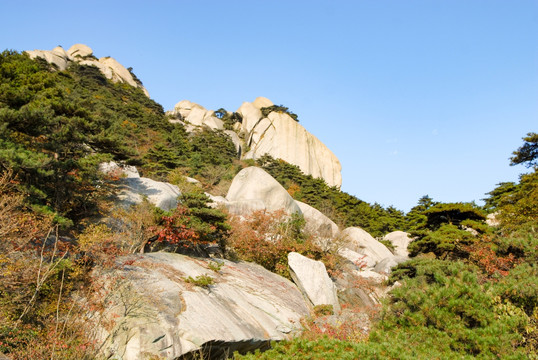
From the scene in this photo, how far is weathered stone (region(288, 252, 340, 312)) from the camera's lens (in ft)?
35.8

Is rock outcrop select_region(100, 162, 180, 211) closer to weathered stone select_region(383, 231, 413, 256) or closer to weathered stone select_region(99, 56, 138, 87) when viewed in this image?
weathered stone select_region(383, 231, 413, 256)

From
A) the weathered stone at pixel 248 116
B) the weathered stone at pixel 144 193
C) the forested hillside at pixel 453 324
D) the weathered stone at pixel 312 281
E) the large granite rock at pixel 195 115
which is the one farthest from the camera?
the weathered stone at pixel 248 116

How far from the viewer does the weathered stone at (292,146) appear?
44719mm

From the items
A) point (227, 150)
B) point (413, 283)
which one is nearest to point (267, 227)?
point (413, 283)

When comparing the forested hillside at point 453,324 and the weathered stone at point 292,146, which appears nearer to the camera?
the forested hillside at point 453,324

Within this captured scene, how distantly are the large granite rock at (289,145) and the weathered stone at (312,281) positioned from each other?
32.3m

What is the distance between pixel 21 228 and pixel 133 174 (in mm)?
8546

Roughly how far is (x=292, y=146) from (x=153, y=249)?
36.0m

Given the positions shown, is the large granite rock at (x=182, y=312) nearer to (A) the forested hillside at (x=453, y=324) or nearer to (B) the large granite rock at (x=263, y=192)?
(A) the forested hillside at (x=453, y=324)

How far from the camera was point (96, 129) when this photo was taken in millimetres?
12297

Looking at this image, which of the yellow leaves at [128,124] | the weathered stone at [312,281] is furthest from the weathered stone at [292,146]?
the weathered stone at [312,281]

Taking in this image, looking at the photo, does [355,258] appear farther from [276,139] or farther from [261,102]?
[261,102]

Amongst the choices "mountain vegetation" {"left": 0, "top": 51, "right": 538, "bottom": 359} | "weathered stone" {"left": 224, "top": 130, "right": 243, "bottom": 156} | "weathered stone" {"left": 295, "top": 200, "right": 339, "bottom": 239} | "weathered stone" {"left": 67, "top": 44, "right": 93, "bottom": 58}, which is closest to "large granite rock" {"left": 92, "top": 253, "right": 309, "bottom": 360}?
"mountain vegetation" {"left": 0, "top": 51, "right": 538, "bottom": 359}

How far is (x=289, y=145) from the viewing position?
45062mm
